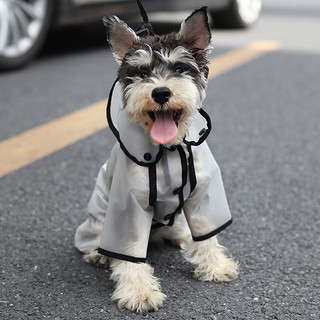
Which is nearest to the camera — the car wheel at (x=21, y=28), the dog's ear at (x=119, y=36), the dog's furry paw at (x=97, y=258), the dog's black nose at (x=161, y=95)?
the dog's black nose at (x=161, y=95)

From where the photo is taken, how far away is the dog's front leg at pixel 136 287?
2.68 metres

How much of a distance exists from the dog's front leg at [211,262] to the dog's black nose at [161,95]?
2.66 ft

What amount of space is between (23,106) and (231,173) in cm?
215

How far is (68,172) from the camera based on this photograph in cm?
421

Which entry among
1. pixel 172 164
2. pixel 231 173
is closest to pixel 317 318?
pixel 172 164

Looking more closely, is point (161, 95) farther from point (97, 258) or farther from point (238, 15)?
point (238, 15)

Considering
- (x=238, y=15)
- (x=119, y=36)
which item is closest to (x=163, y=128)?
(x=119, y=36)

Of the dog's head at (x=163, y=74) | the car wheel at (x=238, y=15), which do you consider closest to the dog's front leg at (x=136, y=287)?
the dog's head at (x=163, y=74)

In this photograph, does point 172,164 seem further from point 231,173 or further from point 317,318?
point 231,173

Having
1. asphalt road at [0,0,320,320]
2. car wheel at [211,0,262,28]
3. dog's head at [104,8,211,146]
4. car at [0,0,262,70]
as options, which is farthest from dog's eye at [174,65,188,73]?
car wheel at [211,0,262,28]

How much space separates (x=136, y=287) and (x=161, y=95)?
2.79ft

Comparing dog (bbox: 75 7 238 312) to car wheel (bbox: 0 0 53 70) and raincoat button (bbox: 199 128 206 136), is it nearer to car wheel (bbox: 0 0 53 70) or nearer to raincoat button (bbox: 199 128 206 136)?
raincoat button (bbox: 199 128 206 136)

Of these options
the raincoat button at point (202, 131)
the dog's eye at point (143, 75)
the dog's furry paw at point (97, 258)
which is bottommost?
the dog's furry paw at point (97, 258)

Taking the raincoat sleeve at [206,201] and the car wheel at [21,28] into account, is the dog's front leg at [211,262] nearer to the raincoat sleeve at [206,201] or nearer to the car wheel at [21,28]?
the raincoat sleeve at [206,201]
